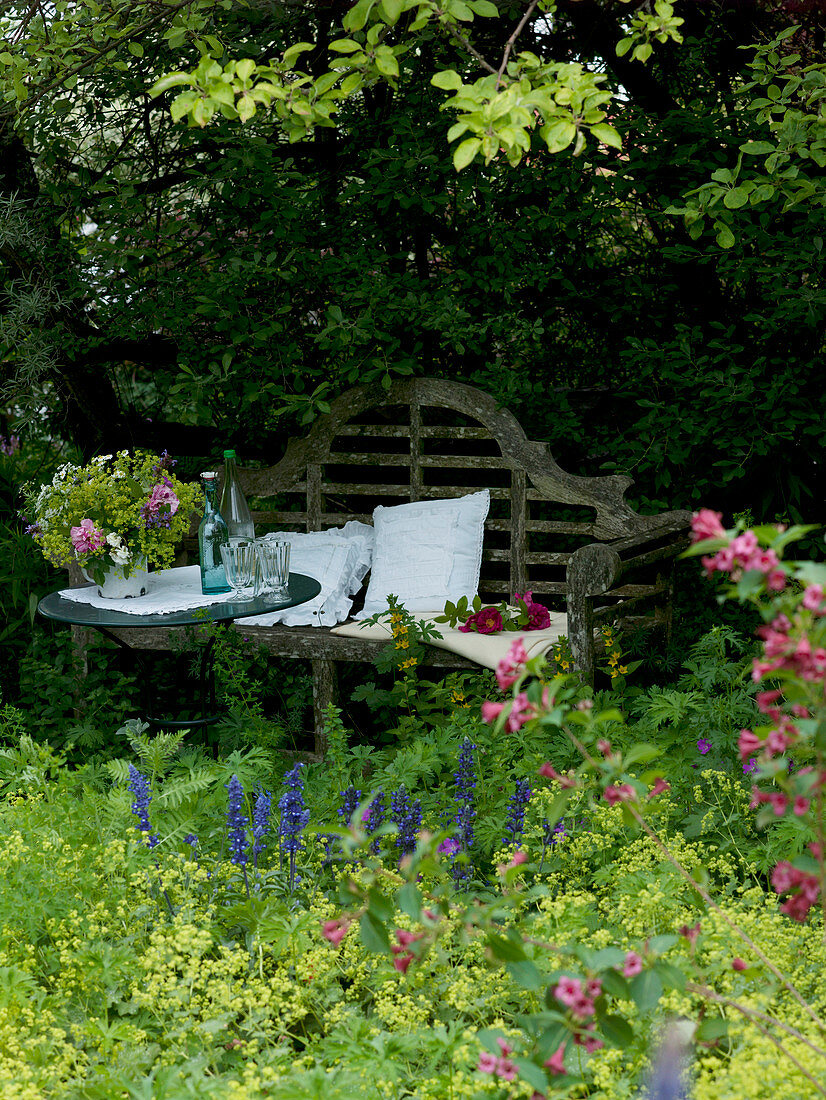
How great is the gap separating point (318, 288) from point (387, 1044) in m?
3.34

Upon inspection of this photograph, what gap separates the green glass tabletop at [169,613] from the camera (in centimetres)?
296

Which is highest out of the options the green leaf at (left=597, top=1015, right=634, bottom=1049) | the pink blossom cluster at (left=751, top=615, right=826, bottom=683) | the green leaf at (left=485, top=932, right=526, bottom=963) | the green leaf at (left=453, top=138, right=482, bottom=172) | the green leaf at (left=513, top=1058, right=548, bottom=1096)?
the green leaf at (left=453, top=138, right=482, bottom=172)

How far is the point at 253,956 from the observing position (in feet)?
6.54

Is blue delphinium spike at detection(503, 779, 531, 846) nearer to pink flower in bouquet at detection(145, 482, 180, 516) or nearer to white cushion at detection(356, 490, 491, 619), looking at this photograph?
pink flower in bouquet at detection(145, 482, 180, 516)

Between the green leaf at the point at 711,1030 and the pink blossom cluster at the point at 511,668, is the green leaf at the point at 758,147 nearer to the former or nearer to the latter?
the pink blossom cluster at the point at 511,668

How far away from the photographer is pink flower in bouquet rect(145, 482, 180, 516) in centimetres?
318

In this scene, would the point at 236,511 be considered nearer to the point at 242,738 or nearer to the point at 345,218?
the point at 242,738

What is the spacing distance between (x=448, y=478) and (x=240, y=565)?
1.55 metres

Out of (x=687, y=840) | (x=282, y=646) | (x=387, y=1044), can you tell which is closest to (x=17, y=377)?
(x=282, y=646)

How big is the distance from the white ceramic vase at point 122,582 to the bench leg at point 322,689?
2.67ft

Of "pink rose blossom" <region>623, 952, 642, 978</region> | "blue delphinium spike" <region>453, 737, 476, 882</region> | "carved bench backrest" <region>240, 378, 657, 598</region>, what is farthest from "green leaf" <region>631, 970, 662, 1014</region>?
"carved bench backrest" <region>240, 378, 657, 598</region>

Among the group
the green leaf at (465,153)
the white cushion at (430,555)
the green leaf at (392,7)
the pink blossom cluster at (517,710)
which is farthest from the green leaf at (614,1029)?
the white cushion at (430,555)

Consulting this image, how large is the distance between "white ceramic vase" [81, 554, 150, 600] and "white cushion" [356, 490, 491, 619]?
951 millimetres

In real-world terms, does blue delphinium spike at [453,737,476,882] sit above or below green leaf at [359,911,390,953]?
below
